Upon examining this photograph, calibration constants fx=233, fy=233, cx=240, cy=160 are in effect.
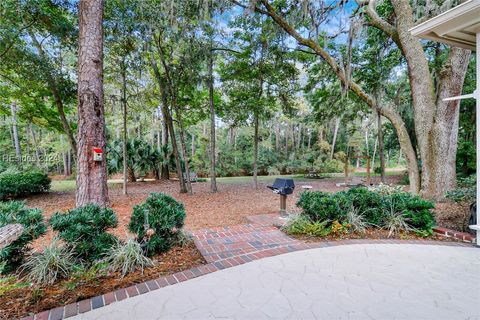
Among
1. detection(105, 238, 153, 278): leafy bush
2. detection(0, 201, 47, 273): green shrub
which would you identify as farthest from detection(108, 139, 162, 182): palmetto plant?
detection(105, 238, 153, 278): leafy bush

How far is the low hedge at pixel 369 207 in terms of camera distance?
344 centimetres

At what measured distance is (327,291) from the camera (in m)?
2.01

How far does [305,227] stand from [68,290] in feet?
9.22

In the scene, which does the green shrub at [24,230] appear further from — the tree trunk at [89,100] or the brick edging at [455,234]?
the brick edging at [455,234]

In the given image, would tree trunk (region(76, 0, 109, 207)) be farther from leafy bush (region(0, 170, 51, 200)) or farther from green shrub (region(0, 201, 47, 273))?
leafy bush (region(0, 170, 51, 200))

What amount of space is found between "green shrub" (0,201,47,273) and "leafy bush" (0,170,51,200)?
6104 millimetres

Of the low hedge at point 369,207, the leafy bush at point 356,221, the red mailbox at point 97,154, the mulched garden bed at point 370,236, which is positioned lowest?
the mulched garden bed at point 370,236


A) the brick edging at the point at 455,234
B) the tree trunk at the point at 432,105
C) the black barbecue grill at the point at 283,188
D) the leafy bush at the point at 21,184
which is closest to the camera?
the brick edging at the point at 455,234

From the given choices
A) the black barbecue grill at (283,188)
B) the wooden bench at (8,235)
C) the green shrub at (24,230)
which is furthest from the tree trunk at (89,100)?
the black barbecue grill at (283,188)

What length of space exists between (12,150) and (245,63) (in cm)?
2073

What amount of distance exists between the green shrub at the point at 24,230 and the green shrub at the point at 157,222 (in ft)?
2.72

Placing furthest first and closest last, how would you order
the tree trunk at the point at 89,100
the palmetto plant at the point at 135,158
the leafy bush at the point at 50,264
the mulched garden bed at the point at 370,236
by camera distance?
the palmetto plant at the point at 135,158, the tree trunk at the point at 89,100, the mulched garden bed at the point at 370,236, the leafy bush at the point at 50,264

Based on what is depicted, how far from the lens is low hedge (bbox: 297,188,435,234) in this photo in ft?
11.3

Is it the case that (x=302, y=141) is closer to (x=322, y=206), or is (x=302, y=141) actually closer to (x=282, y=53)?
(x=282, y=53)
